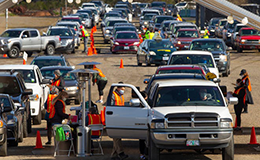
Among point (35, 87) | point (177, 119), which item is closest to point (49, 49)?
point (35, 87)

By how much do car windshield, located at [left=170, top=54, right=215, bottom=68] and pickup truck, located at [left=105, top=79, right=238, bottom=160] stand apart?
10.5 meters

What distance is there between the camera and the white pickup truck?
1923 cm

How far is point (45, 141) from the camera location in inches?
667

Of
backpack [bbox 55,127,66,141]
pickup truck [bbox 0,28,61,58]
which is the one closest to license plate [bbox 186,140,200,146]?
backpack [bbox 55,127,66,141]

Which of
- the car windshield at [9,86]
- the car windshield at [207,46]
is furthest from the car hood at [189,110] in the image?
the car windshield at [207,46]

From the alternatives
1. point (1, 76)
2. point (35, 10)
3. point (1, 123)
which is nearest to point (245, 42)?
point (1, 76)

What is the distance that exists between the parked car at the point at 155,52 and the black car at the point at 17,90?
15.2m

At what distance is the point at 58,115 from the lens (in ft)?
51.8

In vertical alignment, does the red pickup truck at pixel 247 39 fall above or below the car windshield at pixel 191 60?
below

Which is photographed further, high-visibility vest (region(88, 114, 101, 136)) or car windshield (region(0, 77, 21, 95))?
car windshield (region(0, 77, 21, 95))

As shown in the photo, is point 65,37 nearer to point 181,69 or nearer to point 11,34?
point 11,34

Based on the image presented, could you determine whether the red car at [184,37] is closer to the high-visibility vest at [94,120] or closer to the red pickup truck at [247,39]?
the red pickup truck at [247,39]

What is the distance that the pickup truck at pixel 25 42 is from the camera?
125 ft

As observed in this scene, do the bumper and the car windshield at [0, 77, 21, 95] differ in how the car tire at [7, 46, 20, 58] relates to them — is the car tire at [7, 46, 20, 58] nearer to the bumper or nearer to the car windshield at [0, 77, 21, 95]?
the car windshield at [0, 77, 21, 95]
